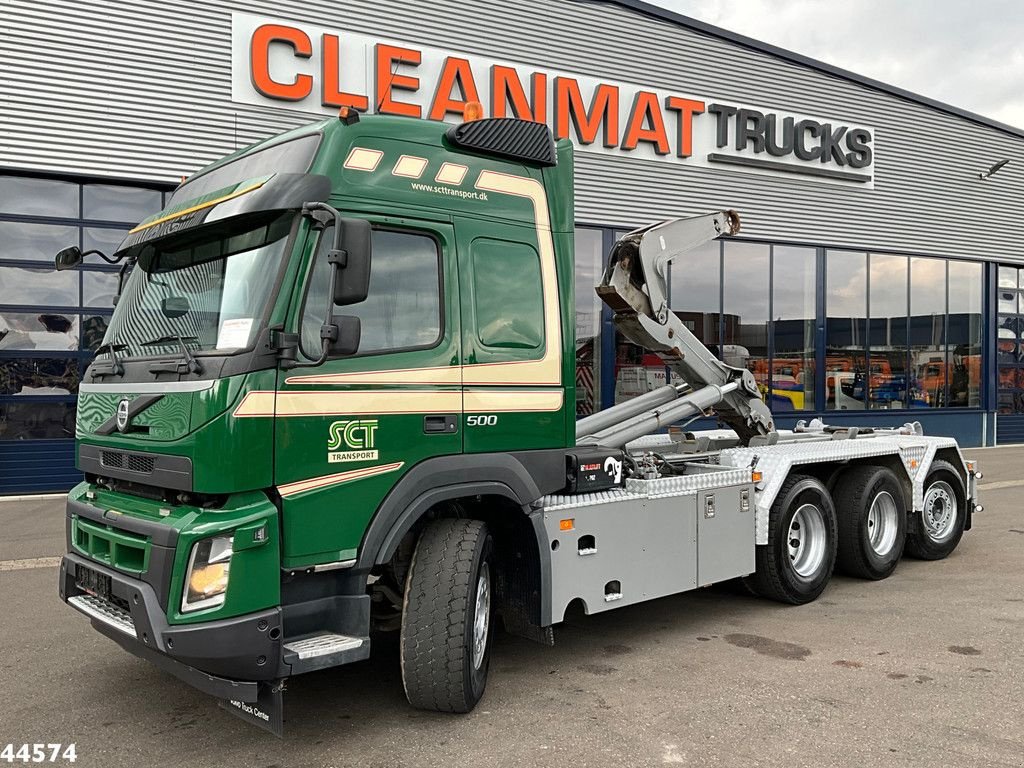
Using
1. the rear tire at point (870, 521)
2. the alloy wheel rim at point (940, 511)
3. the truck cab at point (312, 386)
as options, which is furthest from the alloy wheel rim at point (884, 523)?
the truck cab at point (312, 386)

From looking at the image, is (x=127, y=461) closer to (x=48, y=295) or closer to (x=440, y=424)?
(x=440, y=424)

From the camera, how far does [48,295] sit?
12.4m

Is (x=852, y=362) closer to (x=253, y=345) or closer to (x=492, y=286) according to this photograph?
(x=492, y=286)

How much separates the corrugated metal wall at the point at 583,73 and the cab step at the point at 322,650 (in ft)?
34.1

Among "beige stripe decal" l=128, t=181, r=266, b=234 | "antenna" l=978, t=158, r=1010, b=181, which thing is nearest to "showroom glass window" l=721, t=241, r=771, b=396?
"antenna" l=978, t=158, r=1010, b=181

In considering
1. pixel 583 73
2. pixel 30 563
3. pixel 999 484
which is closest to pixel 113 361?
pixel 30 563

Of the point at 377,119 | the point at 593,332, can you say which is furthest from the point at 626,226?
the point at 377,119

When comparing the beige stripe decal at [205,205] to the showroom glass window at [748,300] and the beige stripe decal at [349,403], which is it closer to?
the beige stripe decal at [349,403]

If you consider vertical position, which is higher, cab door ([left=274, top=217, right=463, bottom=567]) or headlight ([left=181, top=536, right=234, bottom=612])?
cab door ([left=274, top=217, right=463, bottom=567])

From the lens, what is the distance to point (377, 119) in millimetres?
4336

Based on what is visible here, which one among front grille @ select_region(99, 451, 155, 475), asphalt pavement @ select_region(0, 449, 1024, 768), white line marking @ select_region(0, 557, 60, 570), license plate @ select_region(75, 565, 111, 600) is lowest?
white line marking @ select_region(0, 557, 60, 570)

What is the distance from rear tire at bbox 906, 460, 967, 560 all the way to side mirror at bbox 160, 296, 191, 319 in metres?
6.90

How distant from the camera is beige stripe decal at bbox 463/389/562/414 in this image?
179 inches

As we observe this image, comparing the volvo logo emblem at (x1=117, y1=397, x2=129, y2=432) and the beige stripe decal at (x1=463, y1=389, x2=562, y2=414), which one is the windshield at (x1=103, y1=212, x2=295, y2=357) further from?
the beige stripe decal at (x1=463, y1=389, x2=562, y2=414)
